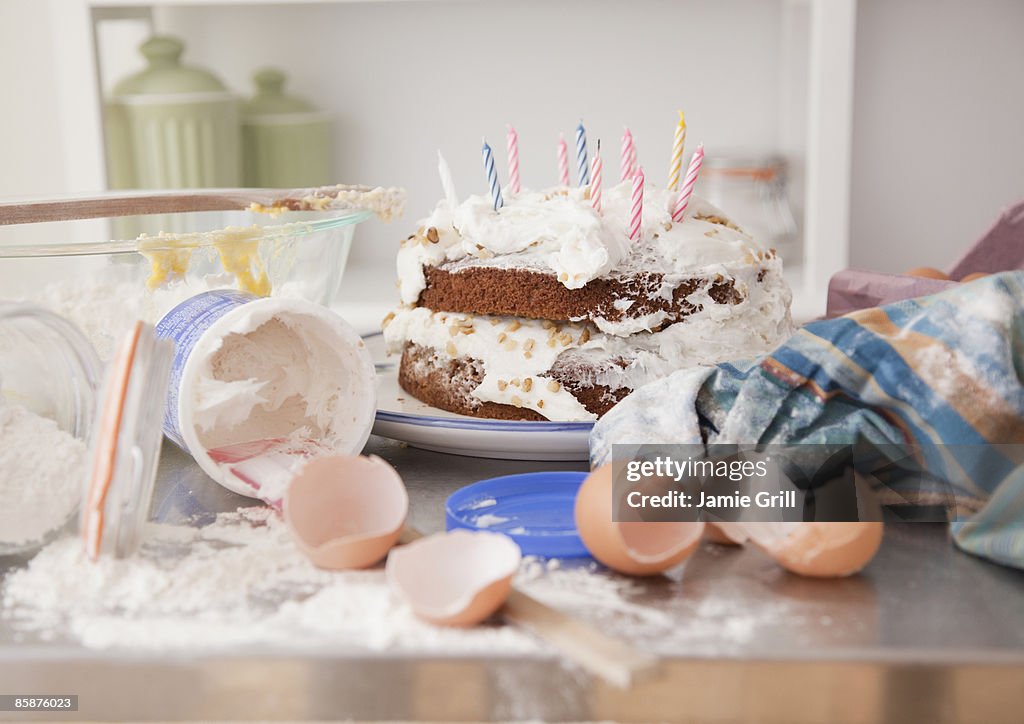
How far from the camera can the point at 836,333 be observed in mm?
784

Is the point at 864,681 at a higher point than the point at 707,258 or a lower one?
lower

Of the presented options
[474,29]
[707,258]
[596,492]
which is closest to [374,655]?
[596,492]

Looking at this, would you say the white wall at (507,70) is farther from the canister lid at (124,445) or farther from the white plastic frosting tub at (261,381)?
the canister lid at (124,445)

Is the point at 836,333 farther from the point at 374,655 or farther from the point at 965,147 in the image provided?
the point at 965,147

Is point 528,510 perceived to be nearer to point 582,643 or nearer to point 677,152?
point 582,643

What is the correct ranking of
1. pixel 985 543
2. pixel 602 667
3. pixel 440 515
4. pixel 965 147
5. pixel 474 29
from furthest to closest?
1. pixel 474 29
2. pixel 965 147
3. pixel 440 515
4. pixel 985 543
5. pixel 602 667

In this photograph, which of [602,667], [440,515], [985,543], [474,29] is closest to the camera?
[602,667]

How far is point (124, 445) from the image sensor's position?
0.69 m

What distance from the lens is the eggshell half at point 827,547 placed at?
0.67m

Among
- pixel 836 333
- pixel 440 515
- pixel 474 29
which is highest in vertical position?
pixel 474 29

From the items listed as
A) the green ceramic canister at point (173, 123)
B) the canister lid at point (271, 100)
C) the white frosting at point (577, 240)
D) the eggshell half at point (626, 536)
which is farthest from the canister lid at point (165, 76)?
the eggshell half at point (626, 536)

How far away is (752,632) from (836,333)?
0.27 metres

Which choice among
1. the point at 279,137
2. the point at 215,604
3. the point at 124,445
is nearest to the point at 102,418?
the point at 124,445

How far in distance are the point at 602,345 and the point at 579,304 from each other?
4cm
